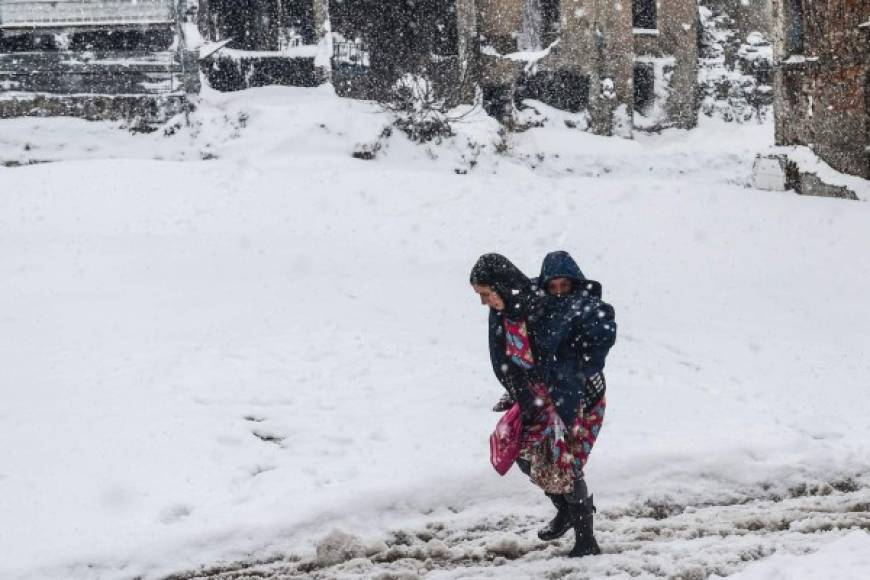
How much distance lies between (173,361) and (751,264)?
23.5 feet

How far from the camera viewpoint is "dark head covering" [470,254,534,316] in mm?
4375

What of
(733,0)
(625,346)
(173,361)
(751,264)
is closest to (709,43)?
(733,0)

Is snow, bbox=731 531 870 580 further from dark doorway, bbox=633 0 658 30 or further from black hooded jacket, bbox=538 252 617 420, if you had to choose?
dark doorway, bbox=633 0 658 30

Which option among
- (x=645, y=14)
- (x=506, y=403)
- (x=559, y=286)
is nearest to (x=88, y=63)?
(x=506, y=403)

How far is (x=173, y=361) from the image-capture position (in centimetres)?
802

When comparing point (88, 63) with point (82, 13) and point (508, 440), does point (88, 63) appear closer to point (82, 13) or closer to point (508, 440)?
point (82, 13)

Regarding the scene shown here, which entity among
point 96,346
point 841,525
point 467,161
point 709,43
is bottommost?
point 841,525

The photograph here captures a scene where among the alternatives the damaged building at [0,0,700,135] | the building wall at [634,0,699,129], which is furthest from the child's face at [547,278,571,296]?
the building wall at [634,0,699,129]

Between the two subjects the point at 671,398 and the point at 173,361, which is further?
the point at 173,361

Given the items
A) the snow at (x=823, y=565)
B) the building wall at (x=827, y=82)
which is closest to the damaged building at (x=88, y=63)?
the building wall at (x=827, y=82)

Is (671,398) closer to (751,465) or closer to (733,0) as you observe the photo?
(751,465)

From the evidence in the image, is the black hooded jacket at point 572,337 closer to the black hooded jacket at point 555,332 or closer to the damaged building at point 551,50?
the black hooded jacket at point 555,332

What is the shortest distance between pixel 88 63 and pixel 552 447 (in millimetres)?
14700

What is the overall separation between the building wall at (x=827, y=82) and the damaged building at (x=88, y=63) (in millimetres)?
10143
